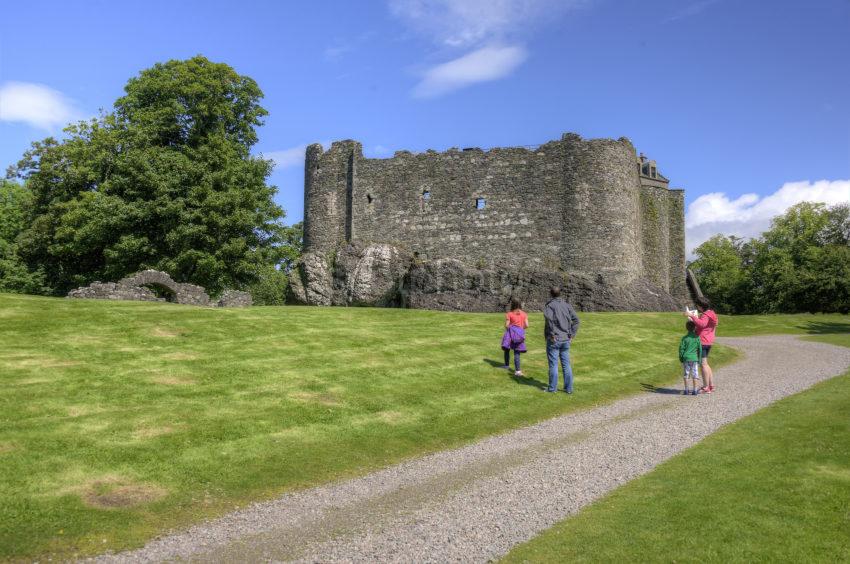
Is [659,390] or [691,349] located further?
[659,390]

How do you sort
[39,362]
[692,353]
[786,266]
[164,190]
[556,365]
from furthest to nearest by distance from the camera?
[786,266]
[164,190]
[692,353]
[556,365]
[39,362]

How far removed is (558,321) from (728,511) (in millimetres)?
8821

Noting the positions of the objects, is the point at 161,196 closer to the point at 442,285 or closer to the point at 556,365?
the point at 442,285

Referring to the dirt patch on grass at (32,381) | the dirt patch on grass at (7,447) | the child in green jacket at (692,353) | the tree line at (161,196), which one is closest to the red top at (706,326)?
the child in green jacket at (692,353)

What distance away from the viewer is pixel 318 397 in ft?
44.7

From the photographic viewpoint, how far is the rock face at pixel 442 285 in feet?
114

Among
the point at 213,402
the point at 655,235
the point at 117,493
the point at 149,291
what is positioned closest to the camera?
the point at 117,493

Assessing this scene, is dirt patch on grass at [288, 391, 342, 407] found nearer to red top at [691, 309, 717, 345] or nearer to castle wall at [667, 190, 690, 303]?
red top at [691, 309, 717, 345]

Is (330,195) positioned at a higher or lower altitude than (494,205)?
higher

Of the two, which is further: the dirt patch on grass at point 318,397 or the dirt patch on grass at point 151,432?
the dirt patch on grass at point 318,397

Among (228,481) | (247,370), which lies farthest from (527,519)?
(247,370)

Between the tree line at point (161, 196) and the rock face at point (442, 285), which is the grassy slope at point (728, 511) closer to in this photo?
the rock face at point (442, 285)

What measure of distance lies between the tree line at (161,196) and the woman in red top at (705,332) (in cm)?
2465

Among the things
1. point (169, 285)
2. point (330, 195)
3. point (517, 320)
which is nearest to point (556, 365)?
point (517, 320)
